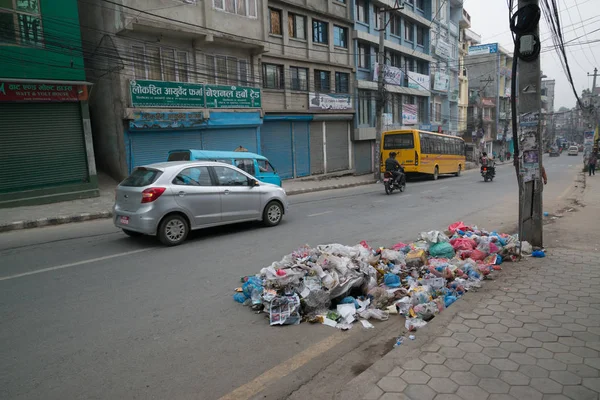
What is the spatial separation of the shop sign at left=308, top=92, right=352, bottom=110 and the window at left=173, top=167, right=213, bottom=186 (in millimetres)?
17278

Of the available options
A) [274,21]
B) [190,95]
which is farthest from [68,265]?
[274,21]

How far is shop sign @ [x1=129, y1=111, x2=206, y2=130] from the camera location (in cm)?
1580

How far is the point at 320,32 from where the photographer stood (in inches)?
1019

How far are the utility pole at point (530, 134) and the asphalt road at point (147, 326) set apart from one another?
239cm

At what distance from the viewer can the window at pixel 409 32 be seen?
3625 centimetres

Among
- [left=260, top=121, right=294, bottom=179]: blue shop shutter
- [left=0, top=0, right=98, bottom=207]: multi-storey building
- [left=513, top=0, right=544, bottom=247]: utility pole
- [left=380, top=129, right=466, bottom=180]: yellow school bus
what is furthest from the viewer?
[left=380, top=129, right=466, bottom=180]: yellow school bus

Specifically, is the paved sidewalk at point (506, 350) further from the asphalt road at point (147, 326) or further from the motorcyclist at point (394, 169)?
the motorcyclist at point (394, 169)

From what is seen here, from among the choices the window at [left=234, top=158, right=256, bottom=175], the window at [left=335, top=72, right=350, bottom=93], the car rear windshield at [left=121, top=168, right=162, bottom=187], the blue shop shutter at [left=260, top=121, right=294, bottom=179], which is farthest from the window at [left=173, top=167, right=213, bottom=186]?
the window at [left=335, top=72, right=350, bottom=93]

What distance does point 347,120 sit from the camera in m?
28.2

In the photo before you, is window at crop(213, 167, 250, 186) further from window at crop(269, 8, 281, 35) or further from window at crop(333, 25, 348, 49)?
window at crop(333, 25, 348, 49)

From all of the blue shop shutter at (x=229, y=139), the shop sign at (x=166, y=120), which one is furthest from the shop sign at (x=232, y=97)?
the blue shop shutter at (x=229, y=139)

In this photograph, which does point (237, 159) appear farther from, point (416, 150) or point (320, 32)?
point (320, 32)

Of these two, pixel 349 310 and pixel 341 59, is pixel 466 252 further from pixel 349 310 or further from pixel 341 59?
pixel 341 59

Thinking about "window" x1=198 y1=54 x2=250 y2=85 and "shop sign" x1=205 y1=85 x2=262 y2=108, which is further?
"window" x1=198 y1=54 x2=250 y2=85
